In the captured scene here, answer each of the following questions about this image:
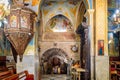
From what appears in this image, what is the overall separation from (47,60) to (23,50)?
28.8ft

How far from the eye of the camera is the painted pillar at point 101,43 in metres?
9.47

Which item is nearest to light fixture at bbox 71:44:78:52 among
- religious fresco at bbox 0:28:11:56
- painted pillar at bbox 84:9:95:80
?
religious fresco at bbox 0:28:11:56

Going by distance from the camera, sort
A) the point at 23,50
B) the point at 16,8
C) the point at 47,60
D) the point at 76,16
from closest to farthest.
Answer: the point at 16,8, the point at 23,50, the point at 76,16, the point at 47,60

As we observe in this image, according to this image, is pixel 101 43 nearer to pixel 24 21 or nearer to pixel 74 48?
pixel 24 21

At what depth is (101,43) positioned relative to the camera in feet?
31.4

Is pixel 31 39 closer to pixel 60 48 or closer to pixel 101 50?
pixel 101 50

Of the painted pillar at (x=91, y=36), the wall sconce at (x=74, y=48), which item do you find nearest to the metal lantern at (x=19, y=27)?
the painted pillar at (x=91, y=36)

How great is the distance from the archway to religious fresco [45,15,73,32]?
1719mm

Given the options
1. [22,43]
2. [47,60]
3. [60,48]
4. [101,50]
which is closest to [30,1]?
[22,43]

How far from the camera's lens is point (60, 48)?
16641 millimetres

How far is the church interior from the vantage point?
28.0ft

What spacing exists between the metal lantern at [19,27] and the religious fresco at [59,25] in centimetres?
828

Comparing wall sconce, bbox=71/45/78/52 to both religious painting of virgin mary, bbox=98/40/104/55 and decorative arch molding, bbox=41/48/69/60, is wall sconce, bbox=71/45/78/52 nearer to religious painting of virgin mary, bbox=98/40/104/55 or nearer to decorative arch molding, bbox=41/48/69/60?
decorative arch molding, bbox=41/48/69/60

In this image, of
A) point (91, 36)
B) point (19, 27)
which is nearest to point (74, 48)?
point (91, 36)
